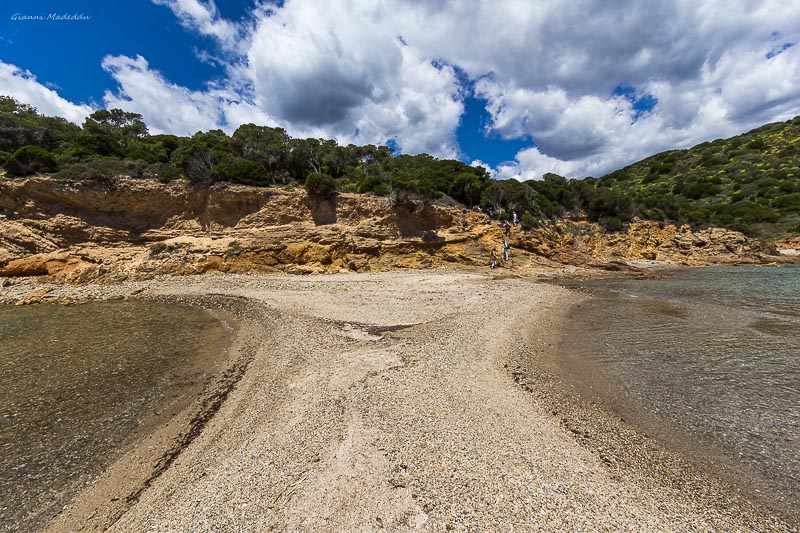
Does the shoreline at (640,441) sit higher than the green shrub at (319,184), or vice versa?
the green shrub at (319,184)

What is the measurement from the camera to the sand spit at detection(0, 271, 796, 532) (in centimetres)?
319

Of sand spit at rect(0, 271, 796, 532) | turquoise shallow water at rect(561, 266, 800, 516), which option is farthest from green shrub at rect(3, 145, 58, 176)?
turquoise shallow water at rect(561, 266, 800, 516)

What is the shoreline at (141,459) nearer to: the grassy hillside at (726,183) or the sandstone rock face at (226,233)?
the sandstone rock face at (226,233)

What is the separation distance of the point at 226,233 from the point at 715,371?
2394 centimetres

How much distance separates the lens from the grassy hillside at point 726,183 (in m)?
33.3

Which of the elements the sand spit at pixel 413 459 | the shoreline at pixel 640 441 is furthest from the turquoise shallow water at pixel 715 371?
the sand spit at pixel 413 459

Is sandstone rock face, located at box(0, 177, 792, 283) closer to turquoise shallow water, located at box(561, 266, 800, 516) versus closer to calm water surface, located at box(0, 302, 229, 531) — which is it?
calm water surface, located at box(0, 302, 229, 531)

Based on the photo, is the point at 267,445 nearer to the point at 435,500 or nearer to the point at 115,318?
the point at 435,500

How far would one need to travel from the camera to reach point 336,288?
610 inches

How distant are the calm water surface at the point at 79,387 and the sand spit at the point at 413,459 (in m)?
0.89

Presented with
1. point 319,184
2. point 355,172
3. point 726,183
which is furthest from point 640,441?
point 726,183

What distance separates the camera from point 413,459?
3996mm

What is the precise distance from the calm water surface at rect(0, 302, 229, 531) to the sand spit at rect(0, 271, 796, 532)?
2.93ft

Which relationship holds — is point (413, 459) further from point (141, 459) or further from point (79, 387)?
point (79, 387)
